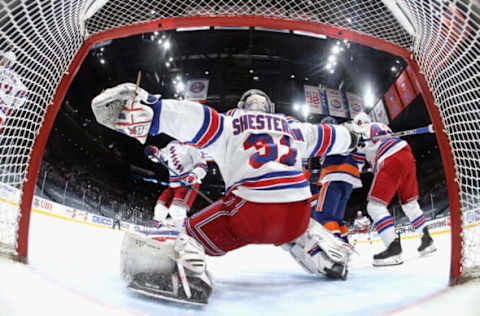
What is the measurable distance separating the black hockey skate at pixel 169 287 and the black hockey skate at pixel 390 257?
0.96m

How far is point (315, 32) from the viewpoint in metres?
1.24

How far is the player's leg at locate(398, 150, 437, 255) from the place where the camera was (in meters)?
1.63

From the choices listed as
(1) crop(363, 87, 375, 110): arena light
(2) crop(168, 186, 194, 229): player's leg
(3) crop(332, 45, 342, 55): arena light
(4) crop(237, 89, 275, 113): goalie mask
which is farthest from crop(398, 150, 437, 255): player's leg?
(1) crop(363, 87, 375, 110): arena light

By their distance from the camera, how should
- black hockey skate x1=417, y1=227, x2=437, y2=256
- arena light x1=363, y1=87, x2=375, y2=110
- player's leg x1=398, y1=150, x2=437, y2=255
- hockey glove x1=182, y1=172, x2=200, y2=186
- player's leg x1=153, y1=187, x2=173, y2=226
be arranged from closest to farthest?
black hockey skate x1=417, y1=227, x2=437, y2=256 < player's leg x1=398, y1=150, x2=437, y2=255 < hockey glove x1=182, y1=172, x2=200, y2=186 < player's leg x1=153, y1=187, x2=173, y2=226 < arena light x1=363, y1=87, x2=375, y2=110

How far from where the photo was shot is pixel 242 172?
3.16ft

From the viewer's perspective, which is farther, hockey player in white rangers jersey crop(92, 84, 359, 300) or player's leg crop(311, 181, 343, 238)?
player's leg crop(311, 181, 343, 238)

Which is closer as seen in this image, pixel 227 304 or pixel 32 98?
pixel 227 304

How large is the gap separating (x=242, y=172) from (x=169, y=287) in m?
0.40

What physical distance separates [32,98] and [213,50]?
20.1 ft

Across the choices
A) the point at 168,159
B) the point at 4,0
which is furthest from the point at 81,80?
the point at 4,0

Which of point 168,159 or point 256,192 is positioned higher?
point 168,159

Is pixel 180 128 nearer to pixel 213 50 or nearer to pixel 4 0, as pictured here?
pixel 4 0

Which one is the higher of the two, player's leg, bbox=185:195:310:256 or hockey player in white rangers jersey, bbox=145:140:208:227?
hockey player in white rangers jersey, bbox=145:140:208:227

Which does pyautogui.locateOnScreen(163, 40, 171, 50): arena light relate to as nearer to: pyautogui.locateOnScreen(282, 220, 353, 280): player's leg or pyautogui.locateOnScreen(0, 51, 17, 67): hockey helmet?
pyautogui.locateOnScreen(0, 51, 17, 67): hockey helmet
